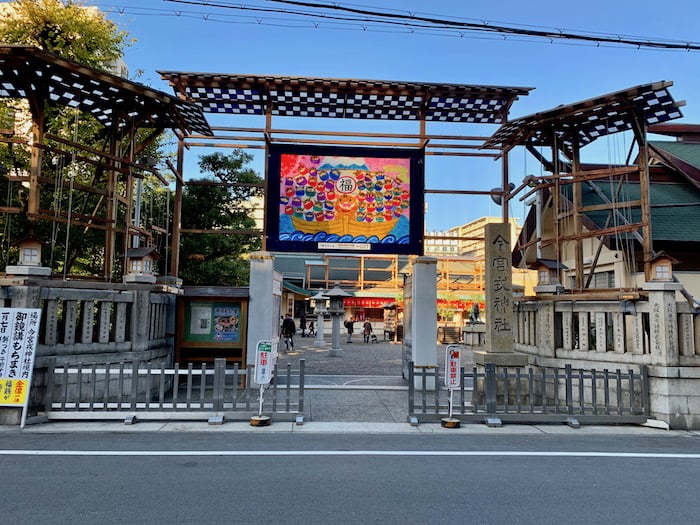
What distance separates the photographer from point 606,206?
11828 mm

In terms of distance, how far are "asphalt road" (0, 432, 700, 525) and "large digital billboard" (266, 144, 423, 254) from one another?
6.26m

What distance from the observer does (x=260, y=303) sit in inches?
466

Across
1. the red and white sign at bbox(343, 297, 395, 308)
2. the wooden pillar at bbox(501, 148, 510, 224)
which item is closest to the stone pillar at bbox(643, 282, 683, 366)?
the wooden pillar at bbox(501, 148, 510, 224)

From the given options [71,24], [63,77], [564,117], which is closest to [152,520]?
[63,77]

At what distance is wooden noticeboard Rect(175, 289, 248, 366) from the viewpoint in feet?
39.9

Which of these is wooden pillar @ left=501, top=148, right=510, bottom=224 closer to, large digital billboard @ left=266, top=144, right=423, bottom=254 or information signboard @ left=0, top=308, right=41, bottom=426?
large digital billboard @ left=266, top=144, right=423, bottom=254

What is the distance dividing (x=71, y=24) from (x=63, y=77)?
670 centimetres

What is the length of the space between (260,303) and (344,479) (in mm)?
6831

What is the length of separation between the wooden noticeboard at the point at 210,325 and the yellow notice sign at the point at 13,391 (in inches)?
168

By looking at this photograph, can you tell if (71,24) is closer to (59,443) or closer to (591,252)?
(59,443)

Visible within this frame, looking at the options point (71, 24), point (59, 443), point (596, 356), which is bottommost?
point (59, 443)

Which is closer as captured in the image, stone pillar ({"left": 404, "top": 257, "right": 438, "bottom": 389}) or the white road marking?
the white road marking

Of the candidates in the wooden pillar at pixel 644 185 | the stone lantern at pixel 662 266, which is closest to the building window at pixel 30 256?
the stone lantern at pixel 662 266

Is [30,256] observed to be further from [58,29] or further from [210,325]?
[58,29]
